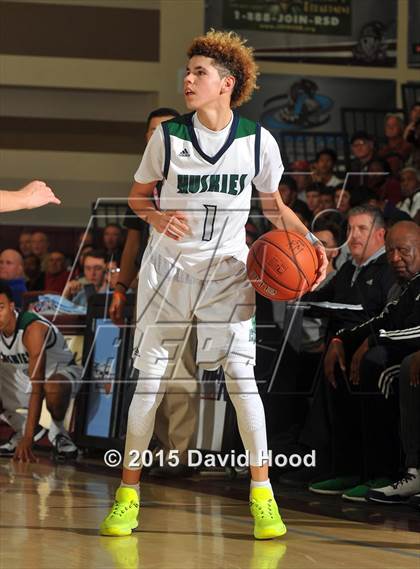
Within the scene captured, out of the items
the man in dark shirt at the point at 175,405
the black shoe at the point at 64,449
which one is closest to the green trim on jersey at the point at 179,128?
the man in dark shirt at the point at 175,405

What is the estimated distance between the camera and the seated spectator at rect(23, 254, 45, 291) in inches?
399

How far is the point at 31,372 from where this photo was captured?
6906mm

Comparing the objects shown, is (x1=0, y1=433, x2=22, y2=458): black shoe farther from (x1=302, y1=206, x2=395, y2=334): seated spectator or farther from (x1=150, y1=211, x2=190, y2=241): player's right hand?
(x1=150, y1=211, x2=190, y2=241): player's right hand

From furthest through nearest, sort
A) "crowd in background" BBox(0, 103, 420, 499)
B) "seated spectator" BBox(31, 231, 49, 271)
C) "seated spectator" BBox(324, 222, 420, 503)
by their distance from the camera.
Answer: "seated spectator" BBox(31, 231, 49, 271) → "crowd in background" BBox(0, 103, 420, 499) → "seated spectator" BBox(324, 222, 420, 503)

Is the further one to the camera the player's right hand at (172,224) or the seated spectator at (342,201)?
the seated spectator at (342,201)

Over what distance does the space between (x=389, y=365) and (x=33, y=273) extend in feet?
19.8

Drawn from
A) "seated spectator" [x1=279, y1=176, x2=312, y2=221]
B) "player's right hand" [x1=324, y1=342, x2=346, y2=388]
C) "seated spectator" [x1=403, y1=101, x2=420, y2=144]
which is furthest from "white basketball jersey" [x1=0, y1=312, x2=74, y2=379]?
"seated spectator" [x1=403, y1=101, x2=420, y2=144]

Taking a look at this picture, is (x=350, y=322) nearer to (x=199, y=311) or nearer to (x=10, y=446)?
(x=199, y=311)

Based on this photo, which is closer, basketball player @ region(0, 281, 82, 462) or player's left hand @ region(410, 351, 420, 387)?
player's left hand @ region(410, 351, 420, 387)

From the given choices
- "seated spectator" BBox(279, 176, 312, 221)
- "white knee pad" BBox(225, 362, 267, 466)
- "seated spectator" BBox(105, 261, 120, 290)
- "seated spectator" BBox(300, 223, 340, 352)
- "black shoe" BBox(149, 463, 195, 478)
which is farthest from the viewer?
"seated spectator" BBox(279, 176, 312, 221)

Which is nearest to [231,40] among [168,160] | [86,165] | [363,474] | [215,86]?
[215,86]

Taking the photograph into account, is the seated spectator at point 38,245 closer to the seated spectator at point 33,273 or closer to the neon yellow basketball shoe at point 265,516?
the seated spectator at point 33,273

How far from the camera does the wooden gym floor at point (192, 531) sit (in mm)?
3537

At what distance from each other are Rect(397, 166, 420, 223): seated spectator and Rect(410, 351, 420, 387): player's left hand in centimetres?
286
